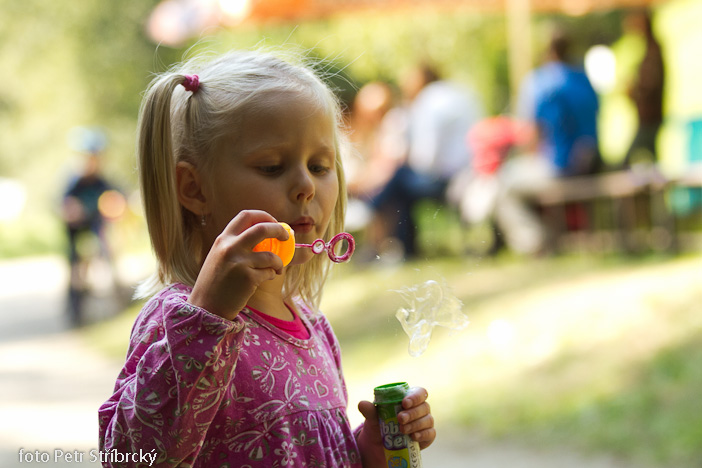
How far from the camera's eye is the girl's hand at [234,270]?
118 centimetres

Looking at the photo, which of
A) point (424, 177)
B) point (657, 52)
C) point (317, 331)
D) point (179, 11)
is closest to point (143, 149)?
point (317, 331)

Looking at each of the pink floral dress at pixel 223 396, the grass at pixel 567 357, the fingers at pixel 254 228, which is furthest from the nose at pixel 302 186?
the grass at pixel 567 357

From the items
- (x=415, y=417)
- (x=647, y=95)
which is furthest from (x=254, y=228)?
(x=647, y=95)

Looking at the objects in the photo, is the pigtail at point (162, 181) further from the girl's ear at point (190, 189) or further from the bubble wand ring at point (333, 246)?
the bubble wand ring at point (333, 246)

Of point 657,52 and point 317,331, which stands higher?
point 657,52

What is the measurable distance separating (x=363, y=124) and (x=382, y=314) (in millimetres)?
2928

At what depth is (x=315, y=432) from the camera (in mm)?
1380

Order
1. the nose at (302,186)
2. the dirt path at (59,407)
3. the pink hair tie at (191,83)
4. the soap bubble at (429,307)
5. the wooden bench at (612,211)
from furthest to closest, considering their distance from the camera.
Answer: the wooden bench at (612,211) < the dirt path at (59,407) < the soap bubble at (429,307) < the pink hair tie at (191,83) < the nose at (302,186)

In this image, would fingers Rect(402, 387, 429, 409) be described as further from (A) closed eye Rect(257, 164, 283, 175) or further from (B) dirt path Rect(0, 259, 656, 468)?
(B) dirt path Rect(0, 259, 656, 468)

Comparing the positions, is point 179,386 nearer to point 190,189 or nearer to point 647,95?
point 190,189

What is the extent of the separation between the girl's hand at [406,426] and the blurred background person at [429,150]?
4.44 metres

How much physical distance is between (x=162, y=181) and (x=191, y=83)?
18 centimetres

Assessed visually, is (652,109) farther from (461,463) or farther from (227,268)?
(227,268)

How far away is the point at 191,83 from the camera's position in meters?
1.48
